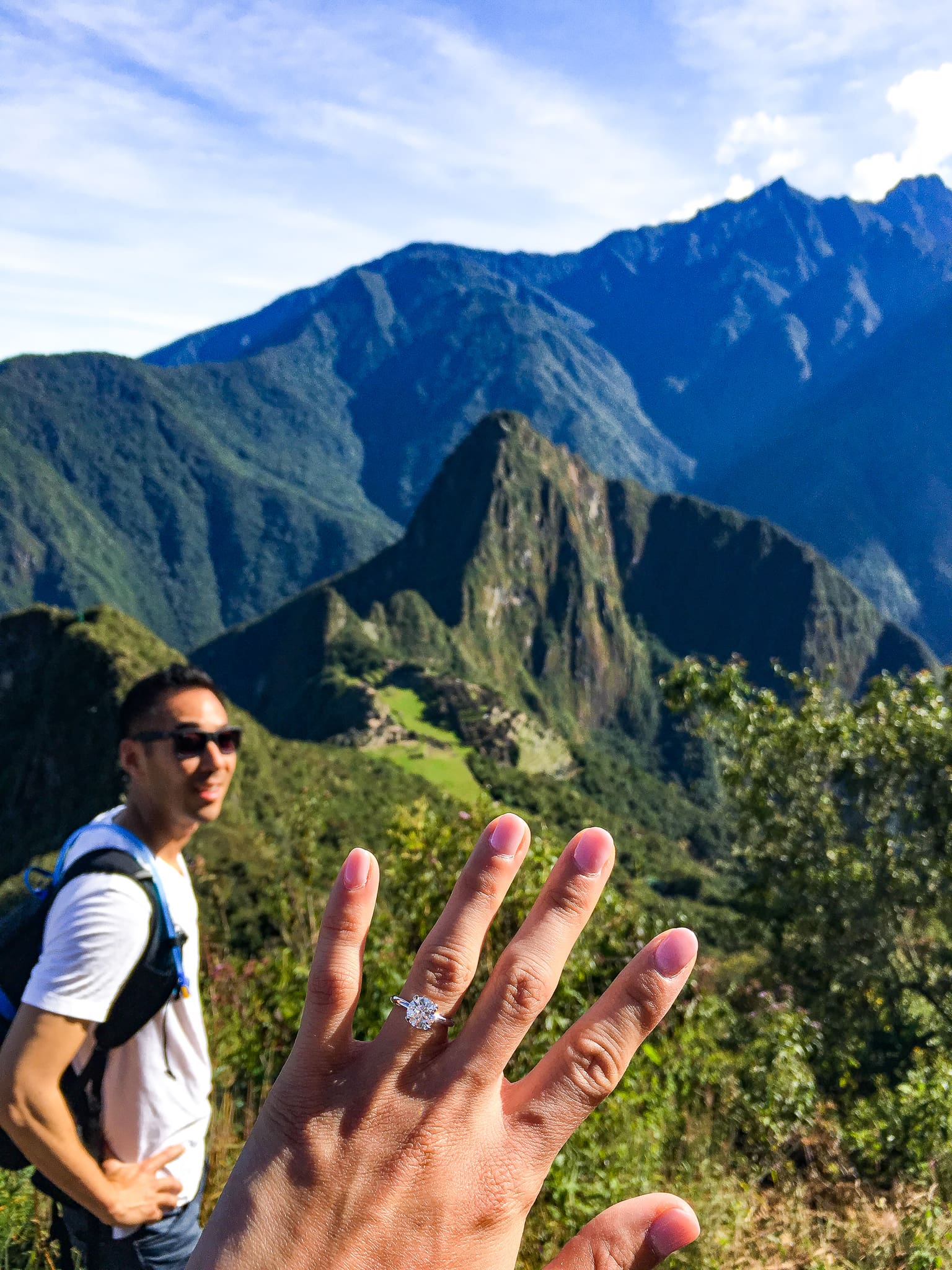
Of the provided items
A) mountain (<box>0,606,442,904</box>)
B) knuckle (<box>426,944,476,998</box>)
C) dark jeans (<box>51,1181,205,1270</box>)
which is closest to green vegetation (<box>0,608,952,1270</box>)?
dark jeans (<box>51,1181,205,1270</box>)

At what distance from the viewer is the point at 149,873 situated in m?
2.58

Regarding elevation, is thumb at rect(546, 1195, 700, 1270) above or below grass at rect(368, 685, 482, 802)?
above

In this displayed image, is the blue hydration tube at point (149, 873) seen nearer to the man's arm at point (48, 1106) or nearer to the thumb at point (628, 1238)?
the man's arm at point (48, 1106)

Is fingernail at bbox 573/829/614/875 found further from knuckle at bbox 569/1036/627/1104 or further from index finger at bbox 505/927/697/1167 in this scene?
A: knuckle at bbox 569/1036/627/1104

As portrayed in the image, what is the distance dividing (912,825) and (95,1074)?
8.67m

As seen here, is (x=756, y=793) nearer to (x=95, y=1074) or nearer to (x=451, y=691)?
(x=95, y=1074)

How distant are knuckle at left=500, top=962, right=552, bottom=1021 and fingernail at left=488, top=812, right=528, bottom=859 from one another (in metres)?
0.22

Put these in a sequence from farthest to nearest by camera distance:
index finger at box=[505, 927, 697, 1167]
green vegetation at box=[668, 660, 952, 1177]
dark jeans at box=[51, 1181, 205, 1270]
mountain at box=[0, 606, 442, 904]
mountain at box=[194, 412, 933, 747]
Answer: mountain at box=[194, 412, 933, 747]
mountain at box=[0, 606, 442, 904]
green vegetation at box=[668, 660, 952, 1177]
dark jeans at box=[51, 1181, 205, 1270]
index finger at box=[505, 927, 697, 1167]

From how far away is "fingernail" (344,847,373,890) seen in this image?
1.56 m

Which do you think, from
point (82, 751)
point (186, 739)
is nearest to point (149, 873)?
point (186, 739)

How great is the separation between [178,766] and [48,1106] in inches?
45.0

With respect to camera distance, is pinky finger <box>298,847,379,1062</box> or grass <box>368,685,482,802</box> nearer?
pinky finger <box>298,847,379,1062</box>

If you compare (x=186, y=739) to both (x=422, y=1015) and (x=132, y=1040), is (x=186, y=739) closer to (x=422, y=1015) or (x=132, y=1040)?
(x=132, y=1040)

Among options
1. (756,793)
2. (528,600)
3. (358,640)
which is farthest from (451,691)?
(756,793)
